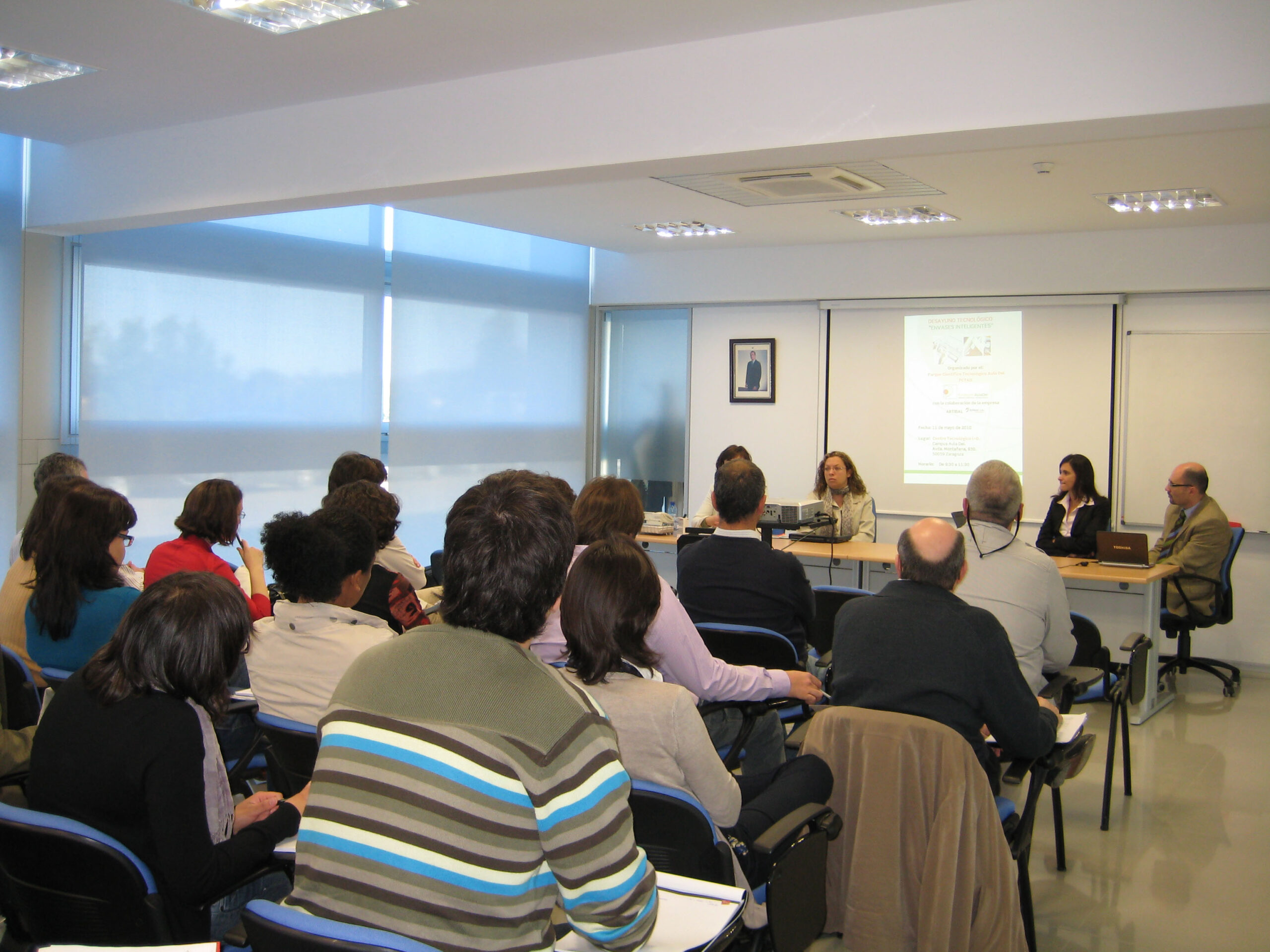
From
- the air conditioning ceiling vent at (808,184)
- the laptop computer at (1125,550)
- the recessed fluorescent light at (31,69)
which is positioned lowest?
Result: the laptop computer at (1125,550)

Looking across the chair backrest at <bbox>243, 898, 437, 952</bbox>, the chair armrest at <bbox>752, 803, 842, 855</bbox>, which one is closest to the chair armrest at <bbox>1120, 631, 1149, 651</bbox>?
the chair armrest at <bbox>752, 803, 842, 855</bbox>

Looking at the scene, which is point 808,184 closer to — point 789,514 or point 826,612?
point 789,514

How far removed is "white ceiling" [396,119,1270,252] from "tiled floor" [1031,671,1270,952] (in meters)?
2.55

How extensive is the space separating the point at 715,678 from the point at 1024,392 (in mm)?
5279

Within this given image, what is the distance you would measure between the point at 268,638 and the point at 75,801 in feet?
2.38

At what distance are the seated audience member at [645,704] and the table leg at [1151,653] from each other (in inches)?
141

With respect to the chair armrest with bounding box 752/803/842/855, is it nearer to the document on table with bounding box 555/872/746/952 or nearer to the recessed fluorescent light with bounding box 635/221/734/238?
the document on table with bounding box 555/872/746/952

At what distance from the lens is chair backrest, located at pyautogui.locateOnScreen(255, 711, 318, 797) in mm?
2275

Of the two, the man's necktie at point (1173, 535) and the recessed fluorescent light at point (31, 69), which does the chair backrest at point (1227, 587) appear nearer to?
the man's necktie at point (1173, 535)

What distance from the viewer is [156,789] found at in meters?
1.73

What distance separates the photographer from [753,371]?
819cm

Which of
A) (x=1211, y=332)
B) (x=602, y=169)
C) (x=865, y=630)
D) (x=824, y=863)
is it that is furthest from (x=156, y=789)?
(x=1211, y=332)

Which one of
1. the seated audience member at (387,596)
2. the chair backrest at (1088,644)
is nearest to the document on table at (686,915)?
the seated audience member at (387,596)

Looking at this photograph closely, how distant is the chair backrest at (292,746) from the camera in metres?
2.28
